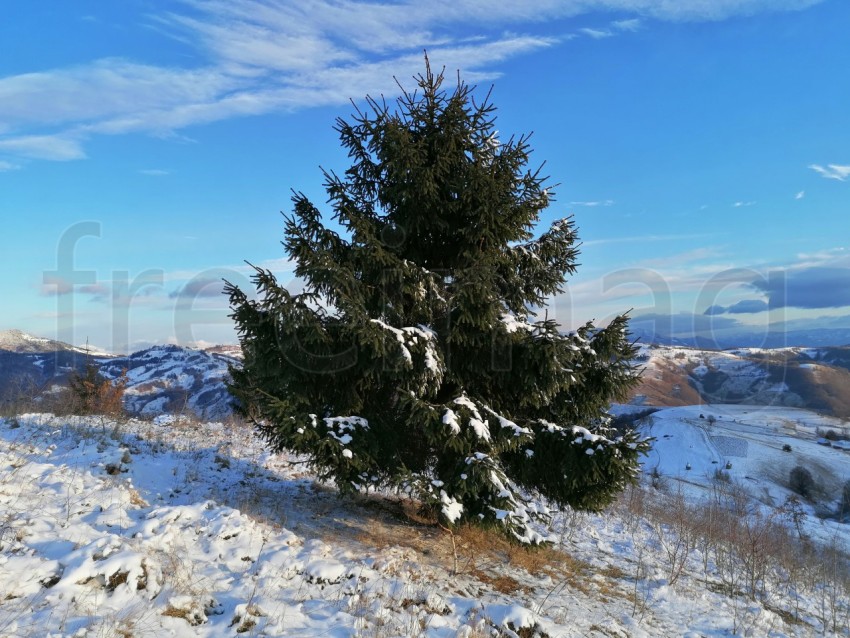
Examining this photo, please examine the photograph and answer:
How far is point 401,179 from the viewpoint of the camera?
7.26 m

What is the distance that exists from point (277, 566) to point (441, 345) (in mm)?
3405

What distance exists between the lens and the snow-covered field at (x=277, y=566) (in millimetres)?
4086

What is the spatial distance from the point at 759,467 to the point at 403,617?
63.7 metres

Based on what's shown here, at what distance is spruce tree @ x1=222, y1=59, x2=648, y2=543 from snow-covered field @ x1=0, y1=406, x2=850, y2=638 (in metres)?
0.79

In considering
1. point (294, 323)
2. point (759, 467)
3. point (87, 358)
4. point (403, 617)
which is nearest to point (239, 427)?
point (87, 358)

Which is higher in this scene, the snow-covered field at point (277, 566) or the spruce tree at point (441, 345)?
the spruce tree at point (441, 345)

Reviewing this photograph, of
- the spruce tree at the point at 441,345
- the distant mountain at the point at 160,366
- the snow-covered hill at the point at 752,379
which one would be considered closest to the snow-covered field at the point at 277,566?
the spruce tree at the point at 441,345

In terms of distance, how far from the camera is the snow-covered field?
4.09m

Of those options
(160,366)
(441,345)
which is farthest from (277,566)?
(160,366)

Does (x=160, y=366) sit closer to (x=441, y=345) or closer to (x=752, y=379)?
(x=441, y=345)

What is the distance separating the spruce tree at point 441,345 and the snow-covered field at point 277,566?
2.59ft

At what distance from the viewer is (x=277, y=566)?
5129 millimetres

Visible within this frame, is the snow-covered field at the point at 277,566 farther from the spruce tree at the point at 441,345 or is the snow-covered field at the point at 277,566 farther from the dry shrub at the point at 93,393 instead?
the dry shrub at the point at 93,393

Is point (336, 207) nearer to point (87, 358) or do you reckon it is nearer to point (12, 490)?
point (12, 490)
